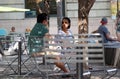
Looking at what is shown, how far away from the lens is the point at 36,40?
906 centimetres

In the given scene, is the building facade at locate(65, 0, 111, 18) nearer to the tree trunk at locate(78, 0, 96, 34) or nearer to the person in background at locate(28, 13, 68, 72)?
the person in background at locate(28, 13, 68, 72)

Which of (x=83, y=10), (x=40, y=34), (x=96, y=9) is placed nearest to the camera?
(x=83, y=10)

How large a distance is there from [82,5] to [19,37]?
240 cm

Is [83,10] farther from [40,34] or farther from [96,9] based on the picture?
[96,9]

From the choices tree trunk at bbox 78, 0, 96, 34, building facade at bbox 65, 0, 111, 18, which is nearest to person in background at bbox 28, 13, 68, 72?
tree trunk at bbox 78, 0, 96, 34

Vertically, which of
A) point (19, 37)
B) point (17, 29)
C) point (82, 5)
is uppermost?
point (82, 5)

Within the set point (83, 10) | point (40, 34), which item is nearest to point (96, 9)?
point (40, 34)

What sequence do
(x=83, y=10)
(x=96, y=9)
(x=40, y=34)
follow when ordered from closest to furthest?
(x=83, y=10) < (x=40, y=34) < (x=96, y=9)

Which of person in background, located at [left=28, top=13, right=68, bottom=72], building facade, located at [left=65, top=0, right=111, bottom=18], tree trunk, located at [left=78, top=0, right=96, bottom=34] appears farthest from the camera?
building facade, located at [left=65, top=0, right=111, bottom=18]

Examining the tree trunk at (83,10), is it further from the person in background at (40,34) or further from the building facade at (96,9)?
the building facade at (96,9)

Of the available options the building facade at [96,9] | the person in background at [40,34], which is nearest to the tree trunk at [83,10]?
the person in background at [40,34]

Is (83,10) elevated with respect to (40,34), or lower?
elevated

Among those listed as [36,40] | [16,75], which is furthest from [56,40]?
[16,75]

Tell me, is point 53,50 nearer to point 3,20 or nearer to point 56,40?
point 56,40
